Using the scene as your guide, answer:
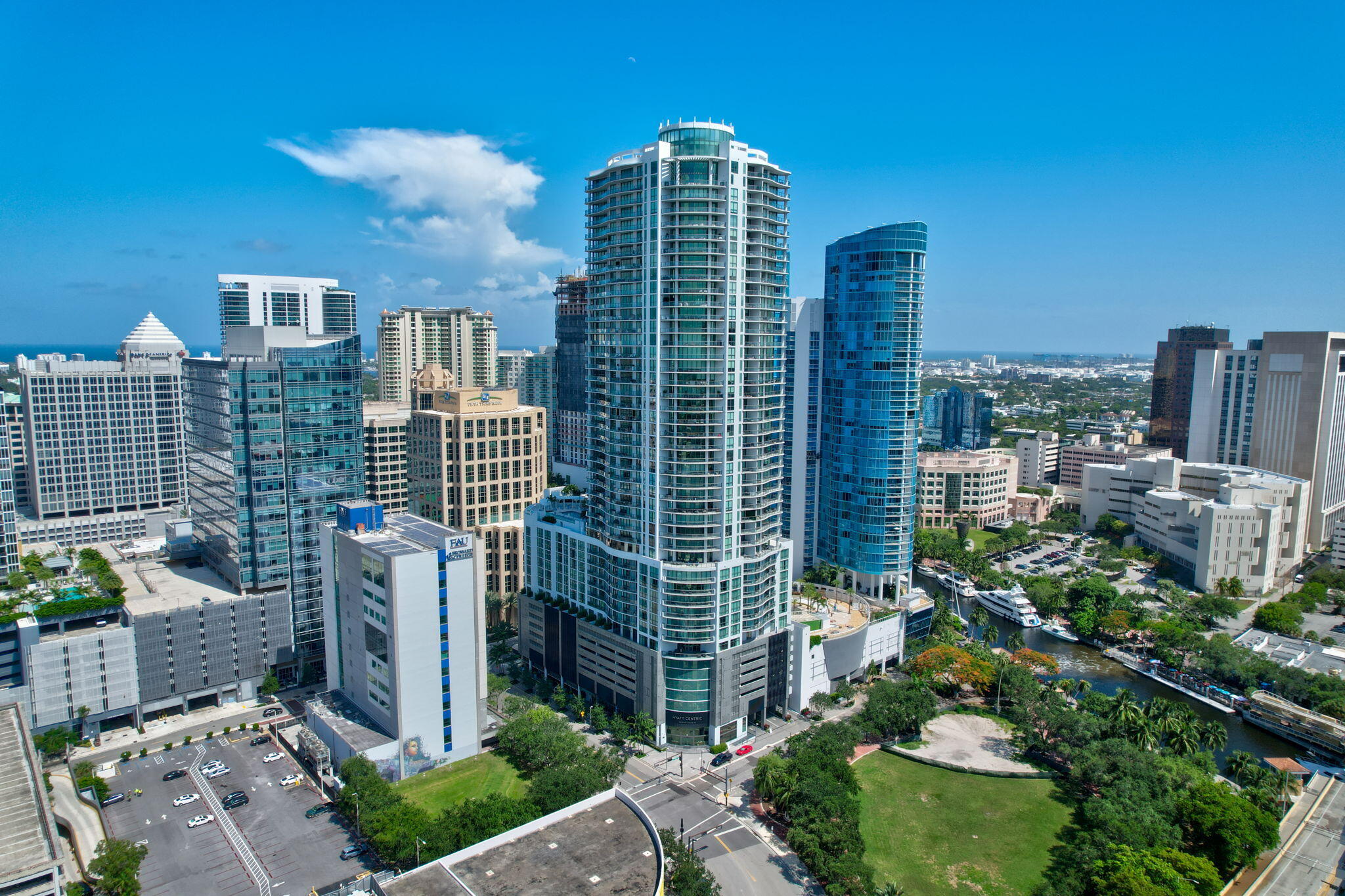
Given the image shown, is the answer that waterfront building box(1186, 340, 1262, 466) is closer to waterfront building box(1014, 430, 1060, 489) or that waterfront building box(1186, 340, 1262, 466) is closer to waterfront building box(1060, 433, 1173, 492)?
waterfront building box(1060, 433, 1173, 492)

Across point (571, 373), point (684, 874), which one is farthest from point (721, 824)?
point (571, 373)

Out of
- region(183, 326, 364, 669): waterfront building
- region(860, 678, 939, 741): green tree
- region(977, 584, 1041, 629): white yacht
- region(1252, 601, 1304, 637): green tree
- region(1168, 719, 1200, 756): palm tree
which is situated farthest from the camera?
region(977, 584, 1041, 629): white yacht

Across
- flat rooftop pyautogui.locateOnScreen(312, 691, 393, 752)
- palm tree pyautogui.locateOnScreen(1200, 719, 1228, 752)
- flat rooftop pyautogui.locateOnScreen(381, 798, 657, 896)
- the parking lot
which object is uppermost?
flat rooftop pyautogui.locateOnScreen(381, 798, 657, 896)

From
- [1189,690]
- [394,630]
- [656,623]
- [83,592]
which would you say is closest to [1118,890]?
[656,623]

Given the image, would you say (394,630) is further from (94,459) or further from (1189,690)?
(94,459)

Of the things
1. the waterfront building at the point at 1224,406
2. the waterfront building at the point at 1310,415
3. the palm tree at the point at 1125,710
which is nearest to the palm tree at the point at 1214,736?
the palm tree at the point at 1125,710

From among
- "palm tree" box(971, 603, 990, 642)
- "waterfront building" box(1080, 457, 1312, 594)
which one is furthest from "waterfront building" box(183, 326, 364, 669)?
"waterfront building" box(1080, 457, 1312, 594)
